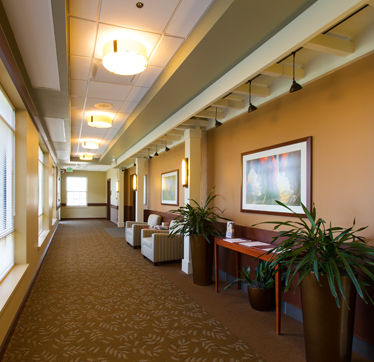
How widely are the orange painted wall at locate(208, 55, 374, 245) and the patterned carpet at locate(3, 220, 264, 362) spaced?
5.32 ft

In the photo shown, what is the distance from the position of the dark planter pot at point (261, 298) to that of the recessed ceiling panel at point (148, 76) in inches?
120

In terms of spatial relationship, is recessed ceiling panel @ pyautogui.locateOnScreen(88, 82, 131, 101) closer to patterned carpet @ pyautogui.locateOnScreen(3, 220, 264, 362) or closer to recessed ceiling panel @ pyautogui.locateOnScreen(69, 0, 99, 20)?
recessed ceiling panel @ pyautogui.locateOnScreen(69, 0, 99, 20)

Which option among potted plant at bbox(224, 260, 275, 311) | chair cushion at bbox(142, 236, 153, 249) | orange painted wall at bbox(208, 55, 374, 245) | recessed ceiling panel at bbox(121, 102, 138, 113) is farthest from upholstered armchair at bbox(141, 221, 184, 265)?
recessed ceiling panel at bbox(121, 102, 138, 113)

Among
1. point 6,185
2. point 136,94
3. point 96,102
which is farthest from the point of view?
point 96,102

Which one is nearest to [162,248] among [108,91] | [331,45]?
[108,91]

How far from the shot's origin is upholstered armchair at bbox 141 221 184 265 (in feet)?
18.8

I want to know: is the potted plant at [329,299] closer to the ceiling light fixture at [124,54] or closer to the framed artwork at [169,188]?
the ceiling light fixture at [124,54]

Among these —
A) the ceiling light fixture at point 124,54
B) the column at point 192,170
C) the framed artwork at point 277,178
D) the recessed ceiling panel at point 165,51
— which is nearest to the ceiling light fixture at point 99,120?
the column at point 192,170

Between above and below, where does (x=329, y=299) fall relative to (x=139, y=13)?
below

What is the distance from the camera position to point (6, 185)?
333cm

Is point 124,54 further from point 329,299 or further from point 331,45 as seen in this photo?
point 329,299

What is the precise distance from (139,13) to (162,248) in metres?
4.37

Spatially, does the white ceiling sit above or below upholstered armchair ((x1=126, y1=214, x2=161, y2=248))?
above

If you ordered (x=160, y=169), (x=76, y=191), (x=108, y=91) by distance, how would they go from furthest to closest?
1. (x=76, y=191)
2. (x=160, y=169)
3. (x=108, y=91)
